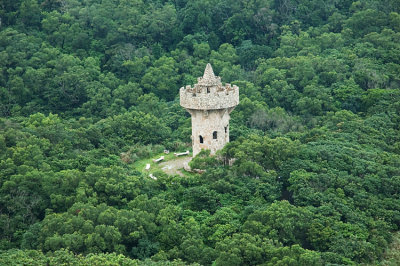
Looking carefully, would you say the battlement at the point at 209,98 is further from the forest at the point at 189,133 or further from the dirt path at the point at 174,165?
the dirt path at the point at 174,165

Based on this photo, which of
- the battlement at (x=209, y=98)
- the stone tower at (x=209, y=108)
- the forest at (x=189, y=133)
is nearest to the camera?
the forest at (x=189, y=133)

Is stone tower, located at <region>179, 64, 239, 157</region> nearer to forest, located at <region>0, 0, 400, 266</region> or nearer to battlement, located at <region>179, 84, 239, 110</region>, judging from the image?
battlement, located at <region>179, 84, 239, 110</region>

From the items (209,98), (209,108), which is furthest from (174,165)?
(209,98)

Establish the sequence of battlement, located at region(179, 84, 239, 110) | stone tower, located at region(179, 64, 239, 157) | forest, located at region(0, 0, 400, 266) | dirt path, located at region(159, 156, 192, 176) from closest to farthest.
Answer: forest, located at region(0, 0, 400, 266)
battlement, located at region(179, 84, 239, 110)
stone tower, located at region(179, 64, 239, 157)
dirt path, located at region(159, 156, 192, 176)

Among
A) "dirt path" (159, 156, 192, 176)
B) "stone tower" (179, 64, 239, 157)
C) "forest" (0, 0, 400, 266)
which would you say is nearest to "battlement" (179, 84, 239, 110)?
"stone tower" (179, 64, 239, 157)

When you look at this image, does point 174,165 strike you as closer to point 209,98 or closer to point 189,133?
point 189,133

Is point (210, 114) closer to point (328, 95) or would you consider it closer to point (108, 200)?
point (108, 200)

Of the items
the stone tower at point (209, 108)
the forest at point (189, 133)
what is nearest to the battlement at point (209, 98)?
the stone tower at point (209, 108)
